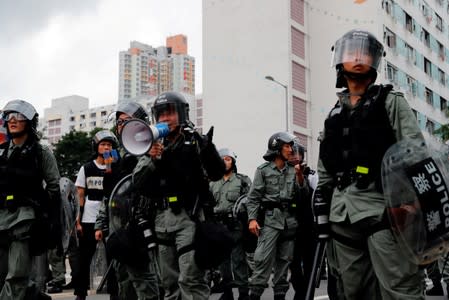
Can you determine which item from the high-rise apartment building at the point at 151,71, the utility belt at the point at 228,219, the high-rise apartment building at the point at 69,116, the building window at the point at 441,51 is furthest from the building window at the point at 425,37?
the high-rise apartment building at the point at 151,71

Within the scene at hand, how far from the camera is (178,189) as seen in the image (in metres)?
5.06

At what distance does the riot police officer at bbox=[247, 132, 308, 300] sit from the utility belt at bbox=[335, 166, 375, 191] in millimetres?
3475

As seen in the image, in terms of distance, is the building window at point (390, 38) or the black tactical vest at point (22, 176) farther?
the building window at point (390, 38)

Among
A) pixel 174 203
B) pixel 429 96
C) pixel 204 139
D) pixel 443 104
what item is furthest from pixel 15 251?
pixel 443 104

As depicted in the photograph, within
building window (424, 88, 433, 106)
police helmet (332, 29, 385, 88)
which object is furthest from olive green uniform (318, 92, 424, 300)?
building window (424, 88, 433, 106)

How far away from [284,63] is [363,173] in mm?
37330

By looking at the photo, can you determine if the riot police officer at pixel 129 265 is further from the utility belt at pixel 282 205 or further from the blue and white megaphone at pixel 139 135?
the utility belt at pixel 282 205

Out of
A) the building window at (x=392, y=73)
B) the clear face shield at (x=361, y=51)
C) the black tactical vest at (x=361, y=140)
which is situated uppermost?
the building window at (x=392, y=73)

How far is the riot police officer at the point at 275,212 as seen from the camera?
736 cm

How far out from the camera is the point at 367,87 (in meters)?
4.18

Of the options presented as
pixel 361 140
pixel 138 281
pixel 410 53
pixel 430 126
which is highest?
pixel 410 53

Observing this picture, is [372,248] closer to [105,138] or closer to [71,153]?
[105,138]

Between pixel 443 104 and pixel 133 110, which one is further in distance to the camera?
pixel 443 104

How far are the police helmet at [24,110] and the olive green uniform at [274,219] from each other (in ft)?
9.58
